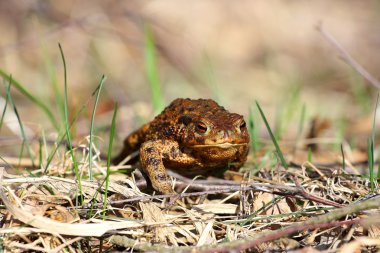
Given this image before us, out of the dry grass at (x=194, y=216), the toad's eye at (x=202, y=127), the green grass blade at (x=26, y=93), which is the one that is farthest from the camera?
the green grass blade at (x=26, y=93)

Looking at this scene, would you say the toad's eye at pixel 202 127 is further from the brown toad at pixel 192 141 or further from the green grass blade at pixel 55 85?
the green grass blade at pixel 55 85

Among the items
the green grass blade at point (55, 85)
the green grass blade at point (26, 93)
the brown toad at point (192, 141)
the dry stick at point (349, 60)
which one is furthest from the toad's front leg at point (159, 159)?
the dry stick at point (349, 60)

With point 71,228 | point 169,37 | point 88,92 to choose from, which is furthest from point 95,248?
point 169,37

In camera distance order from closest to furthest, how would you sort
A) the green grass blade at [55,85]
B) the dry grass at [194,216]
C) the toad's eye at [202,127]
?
the dry grass at [194,216]
the toad's eye at [202,127]
the green grass blade at [55,85]

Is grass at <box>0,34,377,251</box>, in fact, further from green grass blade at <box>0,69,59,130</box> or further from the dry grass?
green grass blade at <box>0,69,59,130</box>

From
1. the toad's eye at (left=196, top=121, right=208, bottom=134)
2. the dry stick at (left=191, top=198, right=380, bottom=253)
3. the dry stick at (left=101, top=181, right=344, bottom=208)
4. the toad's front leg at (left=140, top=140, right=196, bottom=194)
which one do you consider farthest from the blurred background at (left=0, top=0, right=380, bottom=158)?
the dry stick at (left=191, top=198, right=380, bottom=253)

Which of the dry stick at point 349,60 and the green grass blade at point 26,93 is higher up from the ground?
the dry stick at point 349,60

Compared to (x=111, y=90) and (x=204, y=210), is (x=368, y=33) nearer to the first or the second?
(x=111, y=90)

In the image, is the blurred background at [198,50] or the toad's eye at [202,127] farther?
the blurred background at [198,50]

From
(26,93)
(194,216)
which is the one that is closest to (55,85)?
(26,93)
